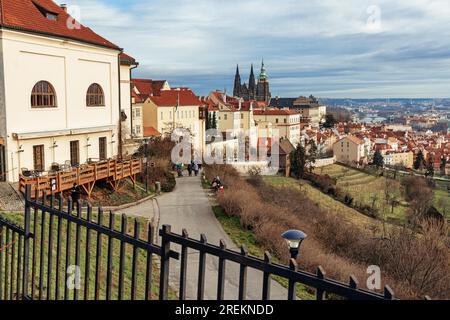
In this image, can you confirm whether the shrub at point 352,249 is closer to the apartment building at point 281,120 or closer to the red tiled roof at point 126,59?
the red tiled roof at point 126,59

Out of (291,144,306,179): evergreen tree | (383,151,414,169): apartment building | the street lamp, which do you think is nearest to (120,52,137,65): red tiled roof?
the street lamp

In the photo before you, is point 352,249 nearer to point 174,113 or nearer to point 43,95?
point 43,95

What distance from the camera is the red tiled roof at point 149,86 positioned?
5684 cm

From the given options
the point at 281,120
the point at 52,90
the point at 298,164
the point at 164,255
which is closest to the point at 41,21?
the point at 52,90

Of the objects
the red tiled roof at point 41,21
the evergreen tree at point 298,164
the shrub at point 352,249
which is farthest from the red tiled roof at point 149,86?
the shrub at point 352,249

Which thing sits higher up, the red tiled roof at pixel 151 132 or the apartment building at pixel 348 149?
the red tiled roof at pixel 151 132

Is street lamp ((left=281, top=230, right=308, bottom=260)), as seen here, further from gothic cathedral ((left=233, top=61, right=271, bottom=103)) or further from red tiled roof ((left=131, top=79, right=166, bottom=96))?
gothic cathedral ((left=233, top=61, right=271, bottom=103))

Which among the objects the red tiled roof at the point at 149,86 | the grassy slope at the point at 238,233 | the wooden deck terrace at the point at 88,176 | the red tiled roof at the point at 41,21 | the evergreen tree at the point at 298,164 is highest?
the red tiled roof at the point at 41,21

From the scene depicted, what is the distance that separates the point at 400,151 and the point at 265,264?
14809 cm

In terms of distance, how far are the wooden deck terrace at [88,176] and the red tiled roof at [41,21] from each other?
6.43 metres

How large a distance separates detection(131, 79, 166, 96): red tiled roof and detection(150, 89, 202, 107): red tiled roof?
142 cm

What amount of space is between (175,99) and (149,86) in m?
5.46

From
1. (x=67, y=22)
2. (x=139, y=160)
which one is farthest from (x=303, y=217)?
(x=67, y=22)

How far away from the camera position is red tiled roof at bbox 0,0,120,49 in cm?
2154
